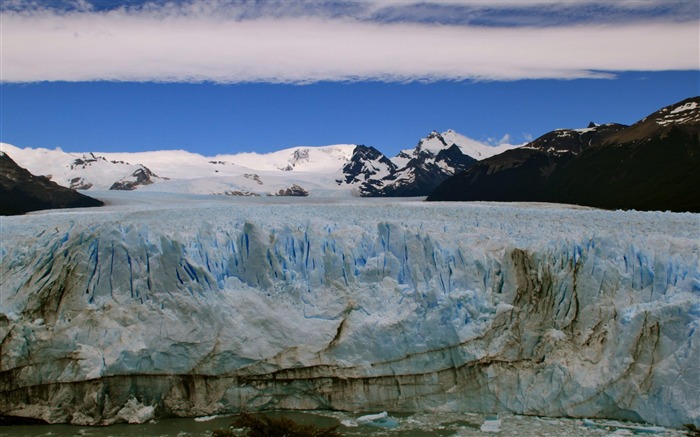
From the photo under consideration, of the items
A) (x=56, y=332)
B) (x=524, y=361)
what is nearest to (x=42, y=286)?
(x=56, y=332)

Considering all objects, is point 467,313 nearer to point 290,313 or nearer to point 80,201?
point 290,313

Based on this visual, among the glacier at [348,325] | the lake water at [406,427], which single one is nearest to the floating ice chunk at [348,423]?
the lake water at [406,427]

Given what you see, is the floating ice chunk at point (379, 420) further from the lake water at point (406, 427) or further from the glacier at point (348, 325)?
the glacier at point (348, 325)

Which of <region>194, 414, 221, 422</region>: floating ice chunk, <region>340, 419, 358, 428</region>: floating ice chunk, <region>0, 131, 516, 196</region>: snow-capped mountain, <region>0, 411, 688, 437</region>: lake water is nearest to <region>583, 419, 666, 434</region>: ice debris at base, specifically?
<region>0, 411, 688, 437</region>: lake water

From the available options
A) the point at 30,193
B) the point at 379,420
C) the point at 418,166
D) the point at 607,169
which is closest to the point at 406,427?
the point at 379,420

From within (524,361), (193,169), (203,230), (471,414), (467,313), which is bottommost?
(471,414)

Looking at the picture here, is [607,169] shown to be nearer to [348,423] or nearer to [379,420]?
[379,420]
